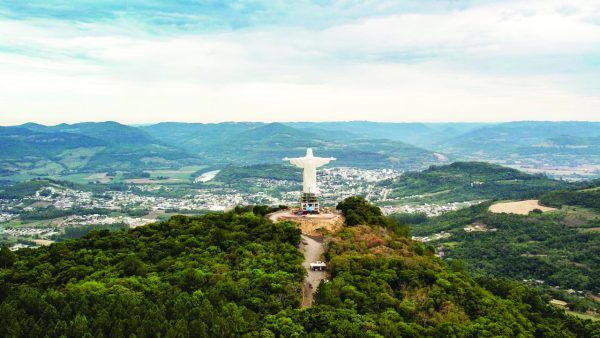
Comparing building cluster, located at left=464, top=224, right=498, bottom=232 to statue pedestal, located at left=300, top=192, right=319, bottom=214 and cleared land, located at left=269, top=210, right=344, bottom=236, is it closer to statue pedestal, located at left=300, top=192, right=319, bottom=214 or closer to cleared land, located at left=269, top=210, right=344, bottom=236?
cleared land, located at left=269, top=210, right=344, bottom=236

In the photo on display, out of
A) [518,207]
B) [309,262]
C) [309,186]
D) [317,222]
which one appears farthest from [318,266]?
[518,207]

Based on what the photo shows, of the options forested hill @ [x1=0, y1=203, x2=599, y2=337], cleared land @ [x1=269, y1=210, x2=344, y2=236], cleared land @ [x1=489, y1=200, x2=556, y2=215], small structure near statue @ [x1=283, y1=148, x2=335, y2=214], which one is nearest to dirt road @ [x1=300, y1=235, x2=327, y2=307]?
forested hill @ [x1=0, y1=203, x2=599, y2=337]

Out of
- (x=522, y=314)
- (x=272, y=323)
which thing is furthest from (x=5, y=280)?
(x=522, y=314)

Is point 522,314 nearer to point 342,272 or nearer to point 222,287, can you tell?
point 342,272

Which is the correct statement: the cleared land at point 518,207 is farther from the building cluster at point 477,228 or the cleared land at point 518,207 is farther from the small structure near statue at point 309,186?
the small structure near statue at point 309,186

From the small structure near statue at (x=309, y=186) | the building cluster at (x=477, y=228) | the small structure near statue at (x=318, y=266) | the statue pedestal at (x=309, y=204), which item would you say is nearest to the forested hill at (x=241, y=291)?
the small structure near statue at (x=318, y=266)

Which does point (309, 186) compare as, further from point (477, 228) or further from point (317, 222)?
point (477, 228)
